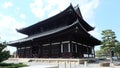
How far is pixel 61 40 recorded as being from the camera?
3031 cm

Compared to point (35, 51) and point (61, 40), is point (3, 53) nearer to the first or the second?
point (61, 40)

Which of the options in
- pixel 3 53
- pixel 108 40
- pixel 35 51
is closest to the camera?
pixel 3 53

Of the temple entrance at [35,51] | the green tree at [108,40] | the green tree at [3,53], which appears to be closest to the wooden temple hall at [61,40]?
the temple entrance at [35,51]

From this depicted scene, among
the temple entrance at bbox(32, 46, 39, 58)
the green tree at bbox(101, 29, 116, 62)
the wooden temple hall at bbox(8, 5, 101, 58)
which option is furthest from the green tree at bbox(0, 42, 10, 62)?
the green tree at bbox(101, 29, 116, 62)

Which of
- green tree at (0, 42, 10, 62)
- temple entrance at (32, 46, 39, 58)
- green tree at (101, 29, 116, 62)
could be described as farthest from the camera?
temple entrance at (32, 46, 39, 58)

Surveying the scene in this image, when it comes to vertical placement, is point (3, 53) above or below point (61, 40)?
below

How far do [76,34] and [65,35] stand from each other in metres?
1.73

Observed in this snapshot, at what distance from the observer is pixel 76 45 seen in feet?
100

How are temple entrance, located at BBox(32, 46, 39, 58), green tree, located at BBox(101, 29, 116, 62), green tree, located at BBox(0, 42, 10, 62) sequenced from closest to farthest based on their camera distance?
green tree, located at BBox(0, 42, 10, 62), green tree, located at BBox(101, 29, 116, 62), temple entrance, located at BBox(32, 46, 39, 58)

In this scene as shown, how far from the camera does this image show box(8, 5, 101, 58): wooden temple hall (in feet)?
95.7

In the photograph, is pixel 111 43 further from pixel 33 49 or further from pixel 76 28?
pixel 33 49

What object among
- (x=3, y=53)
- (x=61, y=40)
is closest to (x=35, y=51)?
(x=61, y=40)

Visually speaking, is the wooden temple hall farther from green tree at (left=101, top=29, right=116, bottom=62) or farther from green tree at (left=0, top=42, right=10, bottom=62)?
green tree at (left=0, top=42, right=10, bottom=62)

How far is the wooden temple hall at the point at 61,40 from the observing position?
1148 inches
